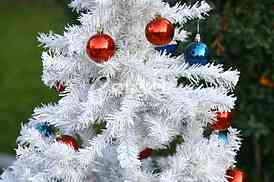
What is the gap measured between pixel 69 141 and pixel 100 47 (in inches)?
17.9

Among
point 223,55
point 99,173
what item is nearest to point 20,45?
point 223,55

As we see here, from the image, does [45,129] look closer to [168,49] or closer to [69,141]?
[69,141]

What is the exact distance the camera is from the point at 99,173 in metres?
2.39

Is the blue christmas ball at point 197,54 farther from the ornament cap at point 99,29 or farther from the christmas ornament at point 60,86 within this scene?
the christmas ornament at point 60,86

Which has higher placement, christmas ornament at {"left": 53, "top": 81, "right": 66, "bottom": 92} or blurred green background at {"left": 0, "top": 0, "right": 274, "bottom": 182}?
blurred green background at {"left": 0, "top": 0, "right": 274, "bottom": 182}

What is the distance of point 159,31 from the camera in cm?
203

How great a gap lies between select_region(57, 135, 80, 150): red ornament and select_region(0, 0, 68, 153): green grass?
174cm

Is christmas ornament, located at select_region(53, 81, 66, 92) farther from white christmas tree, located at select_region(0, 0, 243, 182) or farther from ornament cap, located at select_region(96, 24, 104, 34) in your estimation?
ornament cap, located at select_region(96, 24, 104, 34)

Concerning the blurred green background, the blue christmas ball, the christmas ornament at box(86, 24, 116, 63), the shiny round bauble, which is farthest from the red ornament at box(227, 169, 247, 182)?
the blurred green background

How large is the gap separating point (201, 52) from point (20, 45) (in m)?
7.34

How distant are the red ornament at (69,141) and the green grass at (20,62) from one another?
174 cm

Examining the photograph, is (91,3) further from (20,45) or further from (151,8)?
(20,45)

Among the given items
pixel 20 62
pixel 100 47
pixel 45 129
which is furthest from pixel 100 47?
pixel 20 62

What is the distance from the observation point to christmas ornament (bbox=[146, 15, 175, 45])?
203 centimetres
